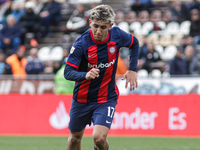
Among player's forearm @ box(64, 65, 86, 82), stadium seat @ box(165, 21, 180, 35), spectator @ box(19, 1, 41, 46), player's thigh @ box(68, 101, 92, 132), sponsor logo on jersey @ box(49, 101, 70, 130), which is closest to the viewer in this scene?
player's forearm @ box(64, 65, 86, 82)

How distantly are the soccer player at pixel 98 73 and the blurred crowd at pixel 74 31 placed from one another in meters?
6.67

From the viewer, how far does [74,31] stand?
16.9m

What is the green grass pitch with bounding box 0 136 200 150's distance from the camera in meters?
9.10

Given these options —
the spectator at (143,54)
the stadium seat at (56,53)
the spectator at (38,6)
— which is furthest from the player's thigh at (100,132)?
the spectator at (38,6)

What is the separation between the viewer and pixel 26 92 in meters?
12.3

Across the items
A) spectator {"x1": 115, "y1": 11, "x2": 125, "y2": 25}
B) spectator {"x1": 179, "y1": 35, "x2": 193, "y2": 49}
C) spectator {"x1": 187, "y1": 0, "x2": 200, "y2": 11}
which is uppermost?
spectator {"x1": 187, "y1": 0, "x2": 200, "y2": 11}

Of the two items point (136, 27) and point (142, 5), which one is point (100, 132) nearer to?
point (136, 27)

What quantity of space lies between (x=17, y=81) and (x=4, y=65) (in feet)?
8.10

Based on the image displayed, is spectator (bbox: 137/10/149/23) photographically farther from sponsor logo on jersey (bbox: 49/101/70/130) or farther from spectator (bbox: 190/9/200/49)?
sponsor logo on jersey (bbox: 49/101/70/130)

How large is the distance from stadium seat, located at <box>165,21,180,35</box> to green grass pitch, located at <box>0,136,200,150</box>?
6.59 metres

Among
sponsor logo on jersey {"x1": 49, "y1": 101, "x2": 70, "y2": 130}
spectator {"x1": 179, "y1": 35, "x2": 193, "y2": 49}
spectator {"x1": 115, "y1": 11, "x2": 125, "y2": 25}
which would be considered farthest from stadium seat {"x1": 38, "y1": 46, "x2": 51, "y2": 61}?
spectator {"x1": 179, "y1": 35, "x2": 193, "y2": 49}

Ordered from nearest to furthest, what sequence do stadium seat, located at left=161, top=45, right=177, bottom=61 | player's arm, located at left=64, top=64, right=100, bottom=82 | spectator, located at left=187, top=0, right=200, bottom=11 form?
1. player's arm, located at left=64, top=64, right=100, bottom=82
2. stadium seat, located at left=161, top=45, right=177, bottom=61
3. spectator, located at left=187, top=0, right=200, bottom=11

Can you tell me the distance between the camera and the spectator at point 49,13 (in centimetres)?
1812

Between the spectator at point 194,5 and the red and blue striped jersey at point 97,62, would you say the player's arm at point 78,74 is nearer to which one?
the red and blue striped jersey at point 97,62
